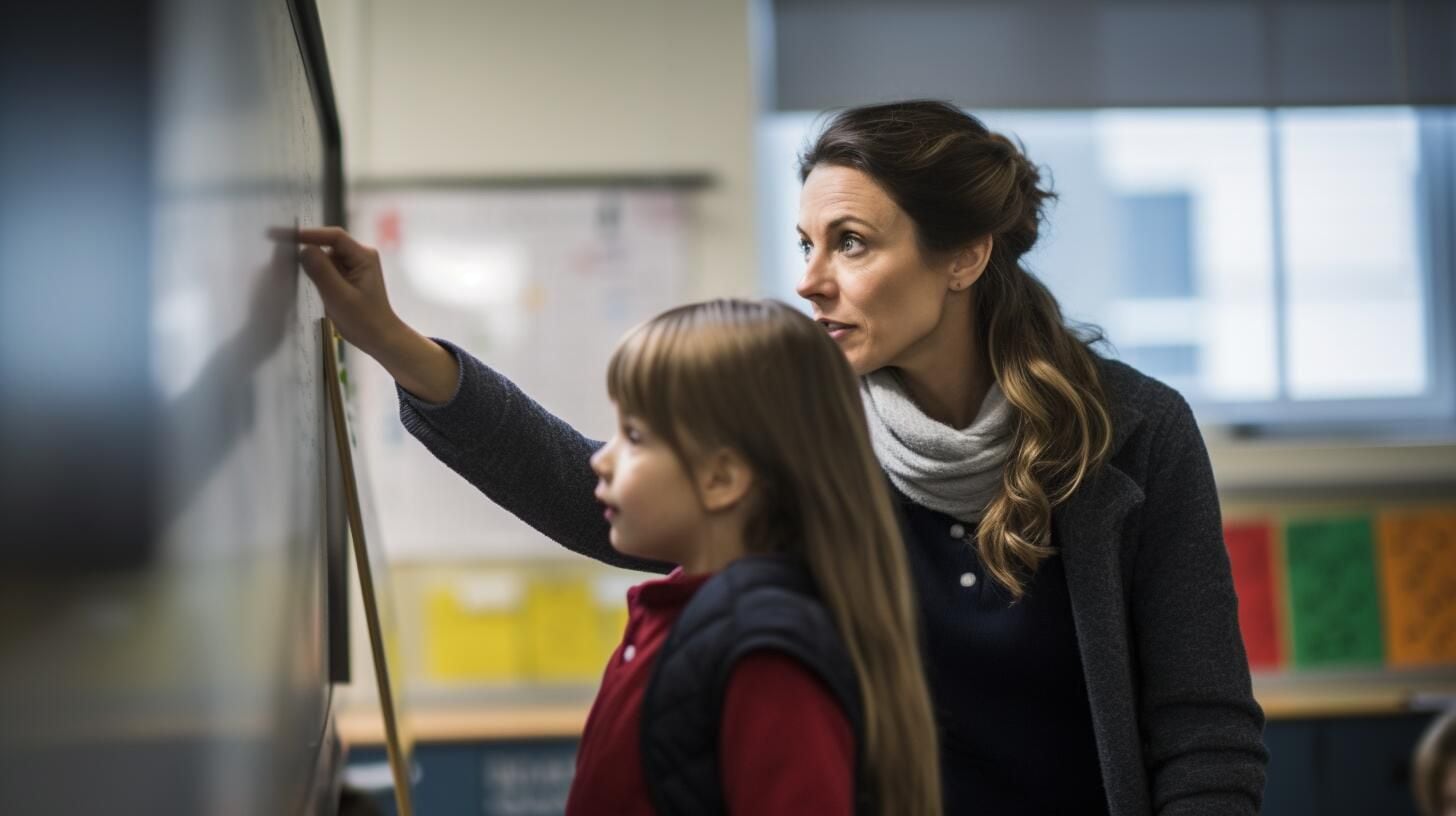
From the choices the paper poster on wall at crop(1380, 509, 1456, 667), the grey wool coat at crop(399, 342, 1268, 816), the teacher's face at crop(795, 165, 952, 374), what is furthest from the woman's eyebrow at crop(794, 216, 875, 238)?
the paper poster on wall at crop(1380, 509, 1456, 667)

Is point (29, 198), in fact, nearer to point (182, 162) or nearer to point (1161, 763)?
point (182, 162)

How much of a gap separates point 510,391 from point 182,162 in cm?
70

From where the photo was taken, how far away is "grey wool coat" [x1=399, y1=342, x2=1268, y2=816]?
117 centimetres

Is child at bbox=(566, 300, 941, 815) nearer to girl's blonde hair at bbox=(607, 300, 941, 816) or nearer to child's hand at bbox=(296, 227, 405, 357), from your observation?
girl's blonde hair at bbox=(607, 300, 941, 816)

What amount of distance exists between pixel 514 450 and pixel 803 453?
0.38 m

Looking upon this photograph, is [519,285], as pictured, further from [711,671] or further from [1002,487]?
[711,671]

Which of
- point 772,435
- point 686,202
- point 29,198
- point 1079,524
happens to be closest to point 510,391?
point 772,435

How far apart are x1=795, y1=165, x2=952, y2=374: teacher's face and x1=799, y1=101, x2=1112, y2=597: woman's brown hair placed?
0.6 inches

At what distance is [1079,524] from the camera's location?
3.98ft

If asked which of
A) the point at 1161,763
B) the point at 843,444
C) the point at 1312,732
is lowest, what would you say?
the point at 1312,732

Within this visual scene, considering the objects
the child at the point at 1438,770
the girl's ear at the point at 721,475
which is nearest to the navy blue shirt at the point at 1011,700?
the girl's ear at the point at 721,475

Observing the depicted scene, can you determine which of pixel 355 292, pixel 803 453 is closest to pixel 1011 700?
pixel 803 453

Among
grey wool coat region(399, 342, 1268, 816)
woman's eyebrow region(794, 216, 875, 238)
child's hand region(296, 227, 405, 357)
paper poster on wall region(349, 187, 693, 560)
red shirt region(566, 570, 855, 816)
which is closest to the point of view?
red shirt region(566, 570, 855, 816)

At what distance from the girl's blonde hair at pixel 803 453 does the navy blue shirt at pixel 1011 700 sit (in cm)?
35
